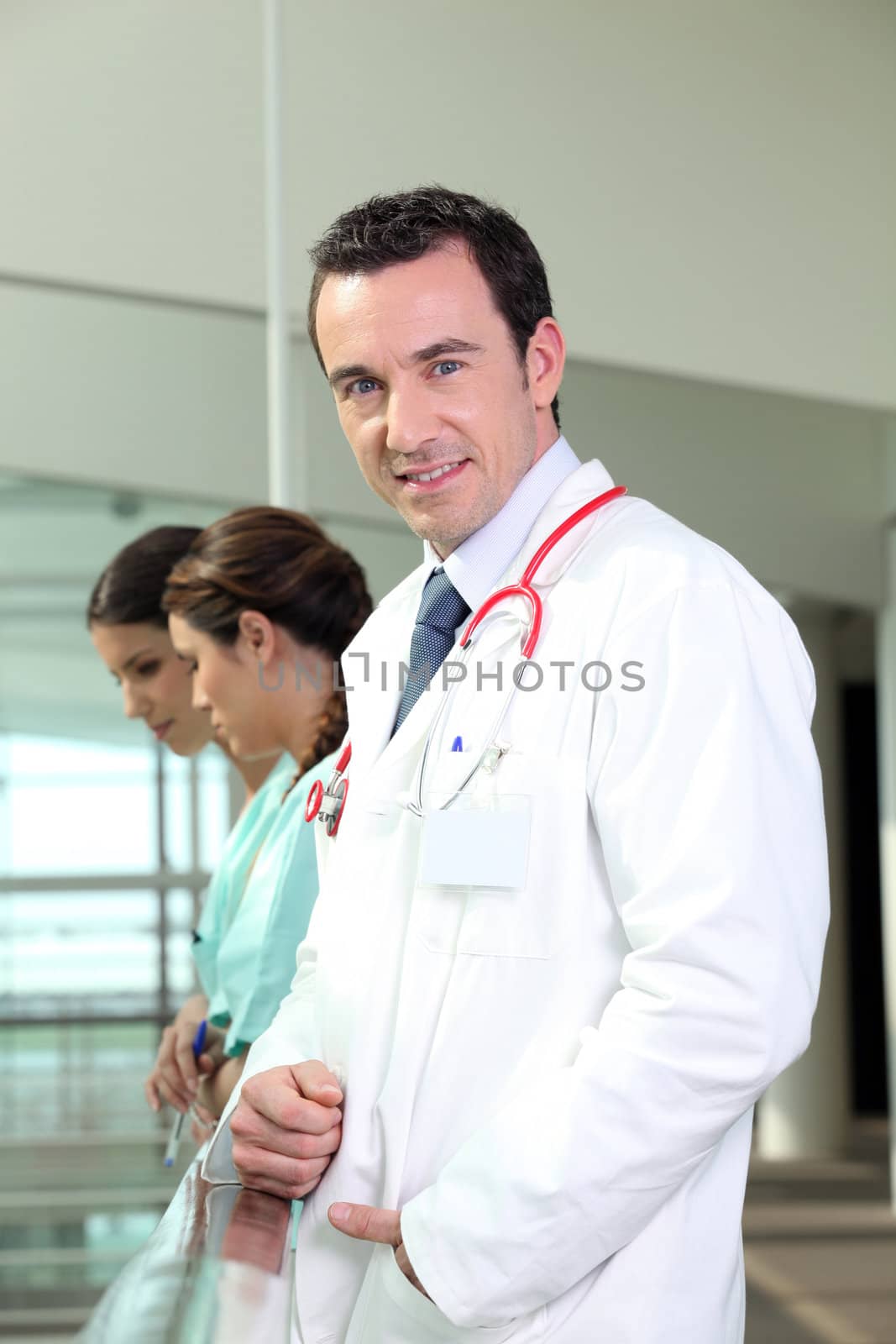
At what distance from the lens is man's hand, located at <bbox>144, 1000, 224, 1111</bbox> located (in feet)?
7.94

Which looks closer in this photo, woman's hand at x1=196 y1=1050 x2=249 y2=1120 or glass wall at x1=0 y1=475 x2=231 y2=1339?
woman's hand at x1=196 y1=1050 x2=249 y2=1120

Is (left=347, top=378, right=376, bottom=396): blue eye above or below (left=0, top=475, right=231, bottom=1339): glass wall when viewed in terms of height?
above

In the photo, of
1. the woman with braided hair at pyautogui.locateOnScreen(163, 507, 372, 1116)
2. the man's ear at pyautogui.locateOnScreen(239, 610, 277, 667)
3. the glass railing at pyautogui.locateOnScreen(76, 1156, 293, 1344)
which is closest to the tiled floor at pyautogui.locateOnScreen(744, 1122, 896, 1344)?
the woman with braided hair at pyautogui.locateOnScreen(163, 507, 372, 1116)

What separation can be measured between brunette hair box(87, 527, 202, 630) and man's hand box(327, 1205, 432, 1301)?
5.81ft

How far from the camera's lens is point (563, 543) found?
141 cm

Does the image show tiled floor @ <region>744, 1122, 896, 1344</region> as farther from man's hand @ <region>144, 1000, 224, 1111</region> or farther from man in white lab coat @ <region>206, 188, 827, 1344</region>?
man in white lab coat @ <region>206, 188, 827, 1344</region>

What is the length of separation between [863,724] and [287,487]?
9678mm

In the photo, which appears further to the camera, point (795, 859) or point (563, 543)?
point (563, 543)

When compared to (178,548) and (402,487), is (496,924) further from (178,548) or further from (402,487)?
(178,548)

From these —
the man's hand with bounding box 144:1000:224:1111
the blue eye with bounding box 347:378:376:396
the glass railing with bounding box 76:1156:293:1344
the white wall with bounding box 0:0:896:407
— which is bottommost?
the man's hand with bounding box 144:1000:224:1111

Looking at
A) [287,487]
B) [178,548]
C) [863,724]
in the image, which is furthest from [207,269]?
[863,724]

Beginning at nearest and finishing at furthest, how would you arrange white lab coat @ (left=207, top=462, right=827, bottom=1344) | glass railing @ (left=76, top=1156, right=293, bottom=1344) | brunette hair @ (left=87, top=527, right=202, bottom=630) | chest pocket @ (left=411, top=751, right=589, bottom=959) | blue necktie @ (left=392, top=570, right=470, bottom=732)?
glass railing @ (left=76, top=1156, right=293, bottom=1344) → white lab coat @ (left=207, top=462, right=827, bottom=1344) → chest pocket @ (left=411, top=751, right=589, bottom=959) → blue necktie @ (left=392, top=570, right=470, bottom=732) → brunette hair @ (left=87, top=527, right=202, bottom=630)

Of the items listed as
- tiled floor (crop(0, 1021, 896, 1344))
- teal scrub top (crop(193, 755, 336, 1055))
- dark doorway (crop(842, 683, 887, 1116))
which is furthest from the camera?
dark doorway (crop(842, 683, 887, 1116))

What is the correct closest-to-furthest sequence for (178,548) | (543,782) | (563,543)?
(543,782) < (563,543) < (178,548)
